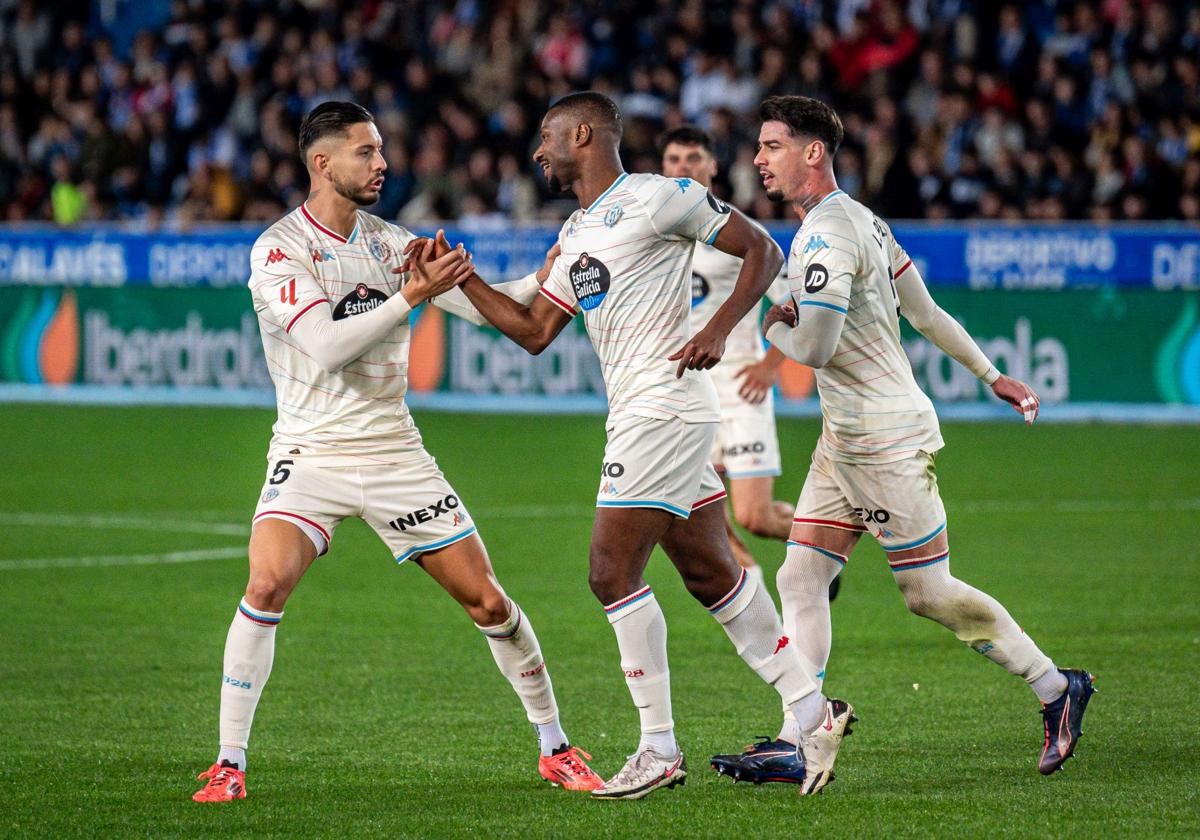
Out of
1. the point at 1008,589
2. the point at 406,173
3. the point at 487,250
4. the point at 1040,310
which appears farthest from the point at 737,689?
the point at 406,173

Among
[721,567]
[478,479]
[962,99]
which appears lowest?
[478,479]

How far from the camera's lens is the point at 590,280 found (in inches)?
241

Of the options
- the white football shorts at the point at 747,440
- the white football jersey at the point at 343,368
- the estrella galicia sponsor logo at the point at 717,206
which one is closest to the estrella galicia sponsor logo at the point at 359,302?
the white football jersey at the point at 343,368

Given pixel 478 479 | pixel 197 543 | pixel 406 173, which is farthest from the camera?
pixel 406 173

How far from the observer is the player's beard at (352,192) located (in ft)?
20.9

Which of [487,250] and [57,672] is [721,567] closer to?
[57,672]

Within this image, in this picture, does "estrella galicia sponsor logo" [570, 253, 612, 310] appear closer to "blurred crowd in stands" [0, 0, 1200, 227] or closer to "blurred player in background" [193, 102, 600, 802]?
"blurred player in background" [193, 102, 600, 802]

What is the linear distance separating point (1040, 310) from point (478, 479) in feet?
20.6

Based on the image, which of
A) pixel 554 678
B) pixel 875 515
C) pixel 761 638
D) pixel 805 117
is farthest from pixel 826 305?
pixel 554 678

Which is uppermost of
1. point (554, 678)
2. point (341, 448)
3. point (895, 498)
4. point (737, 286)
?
point (737, 286)

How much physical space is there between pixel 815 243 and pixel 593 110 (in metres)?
0.85

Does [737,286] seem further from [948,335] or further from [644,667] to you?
[644,667]

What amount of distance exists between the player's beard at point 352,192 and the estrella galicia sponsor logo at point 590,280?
764 mm

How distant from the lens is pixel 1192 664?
8227 mm
